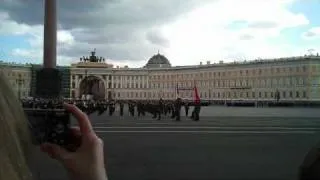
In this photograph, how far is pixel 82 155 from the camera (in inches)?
55.3

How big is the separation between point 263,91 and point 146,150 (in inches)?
5129

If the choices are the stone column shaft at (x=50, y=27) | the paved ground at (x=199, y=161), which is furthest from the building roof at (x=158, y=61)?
the paved ground at (x=199, y=161)

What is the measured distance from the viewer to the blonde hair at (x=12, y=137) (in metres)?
1.07

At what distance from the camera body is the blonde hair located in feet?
0.32

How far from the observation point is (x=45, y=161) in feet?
40.9

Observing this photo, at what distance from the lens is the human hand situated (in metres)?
1.40

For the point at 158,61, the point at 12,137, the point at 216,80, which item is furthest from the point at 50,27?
the point at 158,61

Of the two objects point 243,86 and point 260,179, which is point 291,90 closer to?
point 243,86

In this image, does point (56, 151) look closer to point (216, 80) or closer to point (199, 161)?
point (199, 161)

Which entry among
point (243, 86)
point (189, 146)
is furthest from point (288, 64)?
point (189, 146)

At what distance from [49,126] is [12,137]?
1.15 feet

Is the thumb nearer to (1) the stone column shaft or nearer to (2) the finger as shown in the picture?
(2) the finger

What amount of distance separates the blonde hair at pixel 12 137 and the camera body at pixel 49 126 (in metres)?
0.10

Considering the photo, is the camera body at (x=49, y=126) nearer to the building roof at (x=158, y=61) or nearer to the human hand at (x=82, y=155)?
the human hand at (x=82, y=155)
